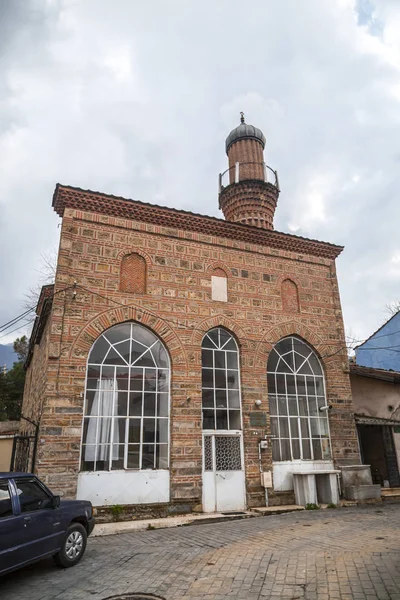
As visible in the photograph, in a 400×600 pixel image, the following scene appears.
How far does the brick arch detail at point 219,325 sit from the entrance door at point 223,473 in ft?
7.85

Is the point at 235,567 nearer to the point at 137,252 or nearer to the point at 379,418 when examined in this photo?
the point at 137,252

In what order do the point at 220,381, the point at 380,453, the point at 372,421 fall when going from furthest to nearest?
the point at 380,453
the point at 372,421
the point at 220,381

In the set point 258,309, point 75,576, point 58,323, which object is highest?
point 258,309

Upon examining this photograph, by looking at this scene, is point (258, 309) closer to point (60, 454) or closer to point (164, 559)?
point (60, 454)

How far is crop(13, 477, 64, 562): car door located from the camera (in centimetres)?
499

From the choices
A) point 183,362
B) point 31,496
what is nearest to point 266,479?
point 183,362

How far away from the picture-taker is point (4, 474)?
535 cm

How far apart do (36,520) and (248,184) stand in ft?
47.5

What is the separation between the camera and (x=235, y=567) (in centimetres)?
548

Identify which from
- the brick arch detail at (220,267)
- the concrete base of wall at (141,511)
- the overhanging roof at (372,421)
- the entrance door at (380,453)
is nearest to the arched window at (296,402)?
the overhanging roof at (372,421)

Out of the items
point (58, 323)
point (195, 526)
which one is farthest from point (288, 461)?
point (58, 323)

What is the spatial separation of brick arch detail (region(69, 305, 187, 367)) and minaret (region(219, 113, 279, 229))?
291 inches

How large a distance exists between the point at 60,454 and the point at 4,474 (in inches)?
145

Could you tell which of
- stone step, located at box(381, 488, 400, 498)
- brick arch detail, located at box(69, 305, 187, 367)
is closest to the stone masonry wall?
brick arch detail, located at box(69, 305, 187, 367)
